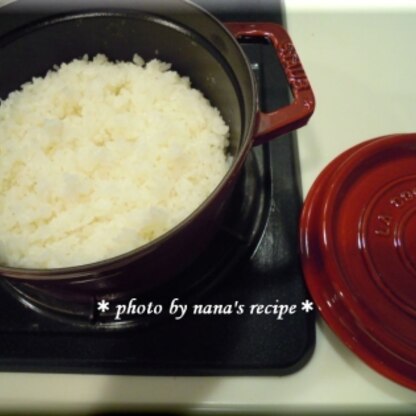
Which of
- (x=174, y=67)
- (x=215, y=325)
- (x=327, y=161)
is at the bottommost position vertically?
(x=215, y=325)

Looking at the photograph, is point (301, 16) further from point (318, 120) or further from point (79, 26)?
point (79, 26)

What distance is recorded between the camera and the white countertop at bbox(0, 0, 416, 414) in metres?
0.74

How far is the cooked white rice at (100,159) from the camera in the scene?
0.83 m

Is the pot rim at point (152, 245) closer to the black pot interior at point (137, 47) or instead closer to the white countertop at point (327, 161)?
the black pot interior at point (137, 47)

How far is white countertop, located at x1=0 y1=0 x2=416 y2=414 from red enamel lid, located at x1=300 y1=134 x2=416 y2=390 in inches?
2.2

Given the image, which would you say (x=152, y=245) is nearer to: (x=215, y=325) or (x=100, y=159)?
(x=215, y=325)

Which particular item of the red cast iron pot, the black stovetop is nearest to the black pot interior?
the red cast iron pot

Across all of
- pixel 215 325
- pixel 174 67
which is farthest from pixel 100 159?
pixel 215 325

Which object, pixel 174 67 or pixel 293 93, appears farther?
pixel 174 67

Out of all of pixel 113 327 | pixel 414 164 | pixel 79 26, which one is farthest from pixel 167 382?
pixel 79 26

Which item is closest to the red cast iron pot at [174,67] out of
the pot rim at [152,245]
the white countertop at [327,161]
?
the pot rim at [152,245]

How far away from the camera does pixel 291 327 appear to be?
2.53 feet

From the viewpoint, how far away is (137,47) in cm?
102

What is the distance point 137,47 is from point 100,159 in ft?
0.95
